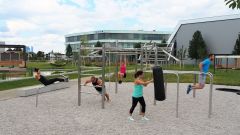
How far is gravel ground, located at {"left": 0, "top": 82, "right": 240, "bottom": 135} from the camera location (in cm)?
653

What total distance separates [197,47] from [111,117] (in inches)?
1624

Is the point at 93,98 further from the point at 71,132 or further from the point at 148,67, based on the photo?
the point at 71,132

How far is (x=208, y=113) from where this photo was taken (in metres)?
8.51

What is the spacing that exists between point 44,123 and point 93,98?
13.9 ft

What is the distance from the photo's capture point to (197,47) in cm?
4728

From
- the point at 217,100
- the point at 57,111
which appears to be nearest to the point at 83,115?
the point at 57,111

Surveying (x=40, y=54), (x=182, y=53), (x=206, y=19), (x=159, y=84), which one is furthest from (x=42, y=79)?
(x=40, y=54)

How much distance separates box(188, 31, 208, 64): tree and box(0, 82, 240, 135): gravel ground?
36687 mm

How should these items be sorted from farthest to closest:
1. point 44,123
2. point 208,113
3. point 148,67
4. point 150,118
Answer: point 148,67
point 208,113
point 150,118
point 44,123

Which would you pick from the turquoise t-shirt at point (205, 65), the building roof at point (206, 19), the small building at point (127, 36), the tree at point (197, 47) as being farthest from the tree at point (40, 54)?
the turquoise t-shirt at point (205, 65)

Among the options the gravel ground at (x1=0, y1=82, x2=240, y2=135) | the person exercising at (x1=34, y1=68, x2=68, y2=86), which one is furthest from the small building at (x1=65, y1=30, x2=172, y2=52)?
the gravel ground at (x1=0, y1=82, x2=240, y2=135)

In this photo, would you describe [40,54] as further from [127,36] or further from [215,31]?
[215,31]

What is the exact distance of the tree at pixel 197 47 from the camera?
46969 mm

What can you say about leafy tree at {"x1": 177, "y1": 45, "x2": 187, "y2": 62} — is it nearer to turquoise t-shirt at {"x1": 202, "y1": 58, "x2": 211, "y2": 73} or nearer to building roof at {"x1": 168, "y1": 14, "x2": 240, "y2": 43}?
building roof at {"x1": 168, "y1": 14, "x2": 240, "y2": 43}
